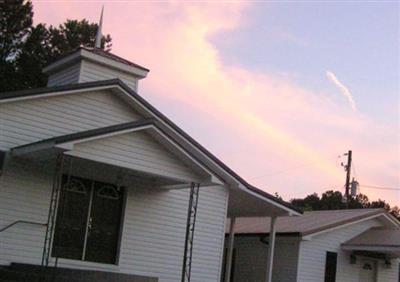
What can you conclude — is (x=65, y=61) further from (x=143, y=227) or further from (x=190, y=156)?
(x=190, y=156)

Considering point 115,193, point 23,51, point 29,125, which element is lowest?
point 115,193

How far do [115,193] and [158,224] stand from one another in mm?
1483

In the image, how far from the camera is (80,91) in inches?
631

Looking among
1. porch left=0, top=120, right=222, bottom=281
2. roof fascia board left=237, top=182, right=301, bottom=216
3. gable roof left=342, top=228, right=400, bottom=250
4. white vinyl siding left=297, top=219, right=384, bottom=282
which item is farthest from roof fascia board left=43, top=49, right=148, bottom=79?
gable roof left=342, top=228, right=400, bottom=250

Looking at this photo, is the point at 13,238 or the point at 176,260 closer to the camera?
the point at 13,238

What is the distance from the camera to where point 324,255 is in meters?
24.3

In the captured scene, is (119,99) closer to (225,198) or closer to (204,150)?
(204,150)

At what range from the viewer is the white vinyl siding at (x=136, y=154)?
13.8 m

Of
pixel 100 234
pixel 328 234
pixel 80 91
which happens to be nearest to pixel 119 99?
pixel 80 91

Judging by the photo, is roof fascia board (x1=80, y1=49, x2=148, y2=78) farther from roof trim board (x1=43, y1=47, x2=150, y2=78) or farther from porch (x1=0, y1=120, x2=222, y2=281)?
porch (x1=0, y1=120, x2=222, y2=281)

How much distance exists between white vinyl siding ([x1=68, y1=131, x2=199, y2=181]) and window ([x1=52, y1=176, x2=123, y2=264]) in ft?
6.24

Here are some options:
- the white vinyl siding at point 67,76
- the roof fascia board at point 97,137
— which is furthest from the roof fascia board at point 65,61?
the roof fascia board at point 97,137

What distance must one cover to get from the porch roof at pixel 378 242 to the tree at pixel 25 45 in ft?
61.3

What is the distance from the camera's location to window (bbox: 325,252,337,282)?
80.4 feet
